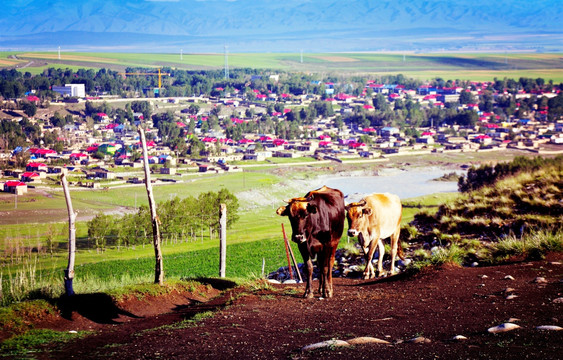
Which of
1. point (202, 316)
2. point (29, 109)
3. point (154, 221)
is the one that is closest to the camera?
point (202, 316)

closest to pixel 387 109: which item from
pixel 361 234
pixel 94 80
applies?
pixel 94 80

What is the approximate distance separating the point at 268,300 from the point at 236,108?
100 meters

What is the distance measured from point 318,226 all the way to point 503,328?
112 inches

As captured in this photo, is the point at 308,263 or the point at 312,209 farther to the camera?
the point at 308,263

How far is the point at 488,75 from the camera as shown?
15725 centimetres

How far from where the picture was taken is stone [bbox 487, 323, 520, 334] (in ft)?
18.2

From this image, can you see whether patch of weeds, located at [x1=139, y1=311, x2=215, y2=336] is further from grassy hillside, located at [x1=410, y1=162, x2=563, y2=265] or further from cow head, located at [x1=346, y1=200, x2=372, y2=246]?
grassy hillside, located at [x1=410, y1=162, x2=563, y2=265]

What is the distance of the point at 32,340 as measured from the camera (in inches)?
260

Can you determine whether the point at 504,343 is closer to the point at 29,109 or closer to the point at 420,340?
the point at 420,340

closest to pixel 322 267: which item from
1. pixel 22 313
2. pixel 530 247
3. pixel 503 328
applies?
pixel 503 328

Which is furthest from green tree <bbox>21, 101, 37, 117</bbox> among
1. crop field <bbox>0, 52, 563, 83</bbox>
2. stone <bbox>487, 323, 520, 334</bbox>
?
stone <bbox>487, 323, 520, 334</bbox>

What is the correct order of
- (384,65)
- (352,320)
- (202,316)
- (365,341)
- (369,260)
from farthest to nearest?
(384,65), (369,260), (202,316), (352,320), (365,341)

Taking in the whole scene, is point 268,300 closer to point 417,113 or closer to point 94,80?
point 417,113

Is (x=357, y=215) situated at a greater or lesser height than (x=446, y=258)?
greater
